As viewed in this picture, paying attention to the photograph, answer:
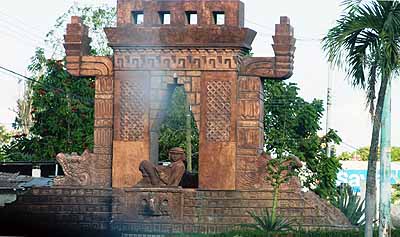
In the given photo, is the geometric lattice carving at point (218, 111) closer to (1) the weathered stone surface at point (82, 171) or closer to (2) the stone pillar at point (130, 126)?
(2) the stone pillar at point (130, 126)

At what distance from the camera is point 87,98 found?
45.2 m

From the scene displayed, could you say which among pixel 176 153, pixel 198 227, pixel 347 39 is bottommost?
pixel 198 227

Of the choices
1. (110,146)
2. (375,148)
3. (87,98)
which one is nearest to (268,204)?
(110,146)

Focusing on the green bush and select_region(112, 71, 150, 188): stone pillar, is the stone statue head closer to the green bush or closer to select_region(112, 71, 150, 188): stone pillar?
select_region(112, 71, 150, 188): stone pillar

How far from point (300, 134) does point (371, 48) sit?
2136cm

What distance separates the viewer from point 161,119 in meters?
29.6

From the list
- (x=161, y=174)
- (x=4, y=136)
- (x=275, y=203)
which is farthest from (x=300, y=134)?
(x=4, y=136)

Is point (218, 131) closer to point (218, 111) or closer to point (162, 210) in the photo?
point (218, 111)

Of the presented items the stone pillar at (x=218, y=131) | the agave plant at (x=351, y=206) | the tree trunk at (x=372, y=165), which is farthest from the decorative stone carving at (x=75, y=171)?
the tree trunk at (x=372, y=165)

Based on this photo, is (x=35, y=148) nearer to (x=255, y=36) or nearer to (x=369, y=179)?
(x=255, y=36)

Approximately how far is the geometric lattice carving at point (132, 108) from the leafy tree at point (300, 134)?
11.7 metres

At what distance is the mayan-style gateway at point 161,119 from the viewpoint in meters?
28.2

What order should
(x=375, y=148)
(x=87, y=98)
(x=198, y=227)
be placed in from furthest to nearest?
(x=87, y=98) < (x=198, y=227) < (x=375, y=148)

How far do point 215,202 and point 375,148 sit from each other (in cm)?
692
